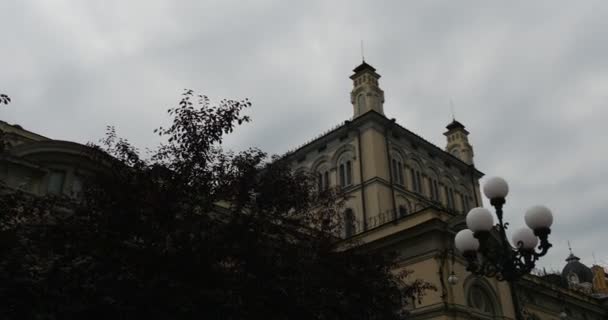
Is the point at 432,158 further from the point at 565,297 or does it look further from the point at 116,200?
the point at 116,200

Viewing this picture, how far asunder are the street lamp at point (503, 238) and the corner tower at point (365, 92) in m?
21.9

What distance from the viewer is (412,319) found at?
71.4 feet

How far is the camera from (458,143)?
40906mm

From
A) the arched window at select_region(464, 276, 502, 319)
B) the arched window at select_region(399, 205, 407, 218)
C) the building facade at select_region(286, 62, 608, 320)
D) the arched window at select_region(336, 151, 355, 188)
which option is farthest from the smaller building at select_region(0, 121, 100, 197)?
the arched window at select_region(399, 205, 407, 218)

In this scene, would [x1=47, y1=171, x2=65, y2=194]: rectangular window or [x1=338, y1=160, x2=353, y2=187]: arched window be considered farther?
[x1=338, y1=160, x2=353, y2=187]: arched window

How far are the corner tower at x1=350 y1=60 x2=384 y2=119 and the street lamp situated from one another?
21908mm

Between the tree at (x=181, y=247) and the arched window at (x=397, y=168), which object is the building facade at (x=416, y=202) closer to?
the arched window at (x=397, y=168)

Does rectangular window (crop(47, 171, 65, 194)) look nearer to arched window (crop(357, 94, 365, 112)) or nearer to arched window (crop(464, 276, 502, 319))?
arched window (crop(464, 276, 502, 319))

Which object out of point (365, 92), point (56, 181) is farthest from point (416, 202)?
point (56, 181)

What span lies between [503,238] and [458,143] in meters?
31.4

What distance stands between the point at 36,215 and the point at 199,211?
3.47 meters

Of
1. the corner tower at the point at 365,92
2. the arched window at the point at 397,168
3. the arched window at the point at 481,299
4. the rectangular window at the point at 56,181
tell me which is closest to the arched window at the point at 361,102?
the corner tower at the point at 365,92

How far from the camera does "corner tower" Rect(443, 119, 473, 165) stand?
4044cm

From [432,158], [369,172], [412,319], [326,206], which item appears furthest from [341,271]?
[432,158]
